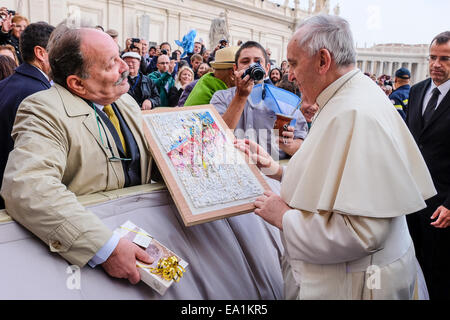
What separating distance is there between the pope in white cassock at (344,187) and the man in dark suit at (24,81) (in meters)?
1.75

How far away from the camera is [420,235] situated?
3.09m

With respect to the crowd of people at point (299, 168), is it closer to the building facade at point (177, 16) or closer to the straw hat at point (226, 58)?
the straw hat at point (226, 58)

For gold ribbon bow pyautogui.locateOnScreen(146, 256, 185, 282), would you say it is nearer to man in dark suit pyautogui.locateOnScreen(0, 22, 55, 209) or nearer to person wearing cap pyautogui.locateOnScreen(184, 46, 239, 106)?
man in dark suit pyautogui.locateOnScreen(0, 22, 55, 209)

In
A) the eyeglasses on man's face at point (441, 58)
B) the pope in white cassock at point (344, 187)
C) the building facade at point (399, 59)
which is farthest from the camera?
the building facade at point (399, 59)

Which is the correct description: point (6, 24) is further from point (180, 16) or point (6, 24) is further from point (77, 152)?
point (180, 16)

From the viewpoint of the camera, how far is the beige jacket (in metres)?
1.29

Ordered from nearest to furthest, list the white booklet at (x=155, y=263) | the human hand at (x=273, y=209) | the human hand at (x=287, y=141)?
the white booklet at (x=155, y=263) < the human hand at (x=273, y=209) < the human hand at (x=287, y=141)

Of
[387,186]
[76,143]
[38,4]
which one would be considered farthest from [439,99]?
[38,4]

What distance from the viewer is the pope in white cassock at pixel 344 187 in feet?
4.14

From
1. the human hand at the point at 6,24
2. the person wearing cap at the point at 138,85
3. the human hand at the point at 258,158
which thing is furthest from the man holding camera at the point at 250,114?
the human hand at the point at 6,24

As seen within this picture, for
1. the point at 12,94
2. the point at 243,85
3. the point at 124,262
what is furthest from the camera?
the point at 243,85

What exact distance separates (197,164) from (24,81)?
161 cm

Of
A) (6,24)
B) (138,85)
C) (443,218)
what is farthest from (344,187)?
(6,24)

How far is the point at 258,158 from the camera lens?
6.30 ft
